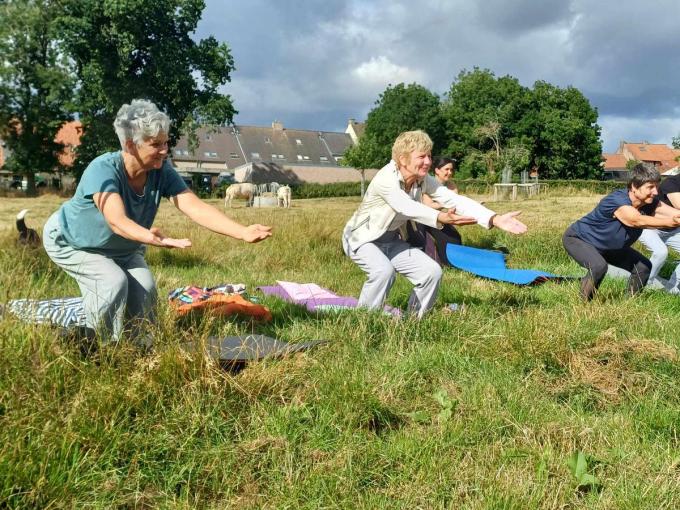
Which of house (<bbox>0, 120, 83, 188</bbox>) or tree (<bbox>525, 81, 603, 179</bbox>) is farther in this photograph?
tree (<bbox>525, 81, 603, 179</bbox>)

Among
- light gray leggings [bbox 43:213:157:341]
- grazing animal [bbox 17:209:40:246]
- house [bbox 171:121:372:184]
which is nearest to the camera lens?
light gray leggings [bbox 43:213:157:341]

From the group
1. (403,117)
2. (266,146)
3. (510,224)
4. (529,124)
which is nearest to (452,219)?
(510,224)

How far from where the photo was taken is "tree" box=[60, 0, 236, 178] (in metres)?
35.2

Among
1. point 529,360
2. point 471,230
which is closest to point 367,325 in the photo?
point 529,360

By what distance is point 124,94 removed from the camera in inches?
1442

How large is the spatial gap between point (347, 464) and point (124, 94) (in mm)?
38060

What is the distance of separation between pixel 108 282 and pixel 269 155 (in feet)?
240

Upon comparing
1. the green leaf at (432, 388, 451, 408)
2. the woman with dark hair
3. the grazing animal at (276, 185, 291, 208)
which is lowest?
the grazing animal at (276, 185, 291, 208)

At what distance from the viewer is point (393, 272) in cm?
502

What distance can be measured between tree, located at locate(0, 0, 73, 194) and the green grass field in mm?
40193

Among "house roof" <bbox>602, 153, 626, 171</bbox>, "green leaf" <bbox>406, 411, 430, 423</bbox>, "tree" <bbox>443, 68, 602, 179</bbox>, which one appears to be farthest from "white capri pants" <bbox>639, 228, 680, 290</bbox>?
"house roof" <bbox>602, 153, 626, 171</bbox>

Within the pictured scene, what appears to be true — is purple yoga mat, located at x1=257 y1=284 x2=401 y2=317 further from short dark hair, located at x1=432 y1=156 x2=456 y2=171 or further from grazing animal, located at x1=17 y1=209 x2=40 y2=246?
grazing animal, located at x1=17 y1=209 x2=40 y2=246

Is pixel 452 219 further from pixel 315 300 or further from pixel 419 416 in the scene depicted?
pixel 315 300

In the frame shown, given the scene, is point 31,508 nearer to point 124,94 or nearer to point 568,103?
point 124,94
